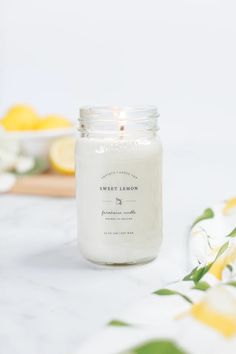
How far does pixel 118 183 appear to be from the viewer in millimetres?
900

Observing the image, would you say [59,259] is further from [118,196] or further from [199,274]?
[199,274]

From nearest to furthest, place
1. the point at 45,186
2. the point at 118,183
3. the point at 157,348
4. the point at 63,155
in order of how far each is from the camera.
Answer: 1. the point at 157,348
2. the point at 118,183
3. the point at 45,186
4. the point at 63,155

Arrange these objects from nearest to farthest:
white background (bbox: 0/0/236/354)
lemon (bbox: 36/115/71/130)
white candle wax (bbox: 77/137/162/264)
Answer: white candle wax (bbox: 77/137/162/264) < lemon (bbox: 36/115/71/130) < white background (bbox: 0/0/236/354)

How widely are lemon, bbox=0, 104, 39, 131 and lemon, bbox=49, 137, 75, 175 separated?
5.1 inches

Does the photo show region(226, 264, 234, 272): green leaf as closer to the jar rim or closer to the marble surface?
the marble surface

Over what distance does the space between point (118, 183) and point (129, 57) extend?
1.38 meters

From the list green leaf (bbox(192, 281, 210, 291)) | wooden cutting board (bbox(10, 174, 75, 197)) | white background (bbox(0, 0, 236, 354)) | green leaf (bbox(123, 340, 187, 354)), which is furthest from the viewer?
white background (bbox(0, 0, 236, 354))

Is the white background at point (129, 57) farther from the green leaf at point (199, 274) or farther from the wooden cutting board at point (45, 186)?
the green leaf at point (199, 274)

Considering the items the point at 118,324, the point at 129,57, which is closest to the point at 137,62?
the point at 129,57

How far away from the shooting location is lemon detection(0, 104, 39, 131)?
1.70 metres

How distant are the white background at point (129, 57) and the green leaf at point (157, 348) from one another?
5.67 ft

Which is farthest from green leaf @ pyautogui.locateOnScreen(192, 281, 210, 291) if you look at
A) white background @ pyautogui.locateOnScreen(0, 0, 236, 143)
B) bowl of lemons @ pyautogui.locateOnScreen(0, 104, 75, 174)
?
white background @ pyautogui.locateOnScreen(0, 0, 236, 143)

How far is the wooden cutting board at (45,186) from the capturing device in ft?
4.83

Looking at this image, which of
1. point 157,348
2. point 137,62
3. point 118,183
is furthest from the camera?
point 137,62
